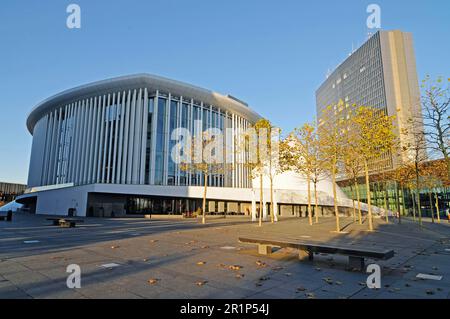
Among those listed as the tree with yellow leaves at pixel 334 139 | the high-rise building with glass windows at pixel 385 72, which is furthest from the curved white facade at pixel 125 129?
the high-rise building with glass windows at pixel 385 72

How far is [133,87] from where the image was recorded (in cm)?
4816

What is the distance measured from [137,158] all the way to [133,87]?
12.7 meters

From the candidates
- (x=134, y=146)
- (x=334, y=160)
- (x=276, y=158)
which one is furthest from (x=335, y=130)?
(x=134, y=146)

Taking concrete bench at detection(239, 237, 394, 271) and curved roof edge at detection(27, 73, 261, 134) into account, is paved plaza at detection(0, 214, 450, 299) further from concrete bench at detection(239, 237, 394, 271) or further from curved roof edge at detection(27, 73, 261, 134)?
curved roof edge at detection(27, 73, 261, 134)

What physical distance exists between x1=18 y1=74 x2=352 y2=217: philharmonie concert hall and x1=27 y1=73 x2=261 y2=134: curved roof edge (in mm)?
171

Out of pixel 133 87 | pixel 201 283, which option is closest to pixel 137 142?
pixel 133 87

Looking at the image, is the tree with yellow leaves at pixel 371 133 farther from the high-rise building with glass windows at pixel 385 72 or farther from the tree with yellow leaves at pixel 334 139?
the high-rise building with glass windows at pixel 385 72

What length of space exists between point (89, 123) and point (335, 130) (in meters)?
43.8

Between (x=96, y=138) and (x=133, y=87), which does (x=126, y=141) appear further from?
(x=133, y=87)

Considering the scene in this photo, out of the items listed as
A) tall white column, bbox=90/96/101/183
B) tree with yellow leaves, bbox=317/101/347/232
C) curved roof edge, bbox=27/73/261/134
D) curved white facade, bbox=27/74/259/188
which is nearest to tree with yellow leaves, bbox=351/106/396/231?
tree with yellow leaves, bbox=317/101/347/232

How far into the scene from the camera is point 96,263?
7383 mm

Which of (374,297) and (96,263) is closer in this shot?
(374,297)

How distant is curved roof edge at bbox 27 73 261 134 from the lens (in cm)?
4698

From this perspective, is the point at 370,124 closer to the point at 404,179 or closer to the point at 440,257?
the point at 440,257
